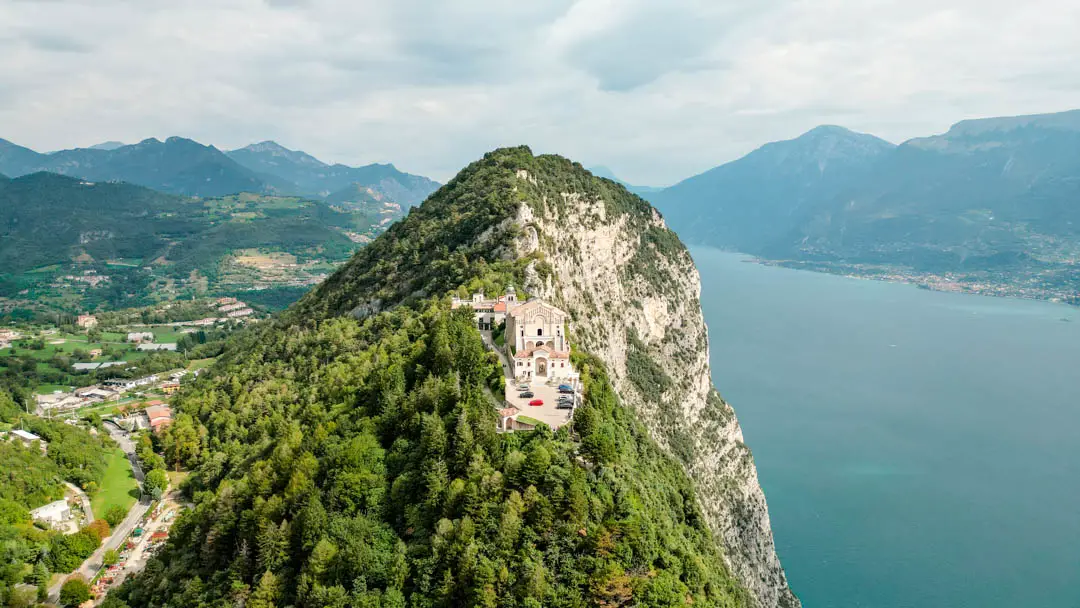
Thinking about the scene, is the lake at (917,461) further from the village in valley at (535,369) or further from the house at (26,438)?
the house at (26,438)

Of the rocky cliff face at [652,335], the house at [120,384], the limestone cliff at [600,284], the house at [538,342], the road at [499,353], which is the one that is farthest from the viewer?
the house at [120,384]

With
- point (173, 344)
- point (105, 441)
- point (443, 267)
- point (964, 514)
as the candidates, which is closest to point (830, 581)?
A: point (964, 514)

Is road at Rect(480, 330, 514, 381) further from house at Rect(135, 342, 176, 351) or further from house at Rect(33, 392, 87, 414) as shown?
house at Rect(135, 342, 176, 351)

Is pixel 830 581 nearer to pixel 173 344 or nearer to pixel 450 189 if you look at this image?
pixel 450 189

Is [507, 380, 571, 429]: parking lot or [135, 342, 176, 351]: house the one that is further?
[135, 342, 176, 351]: house

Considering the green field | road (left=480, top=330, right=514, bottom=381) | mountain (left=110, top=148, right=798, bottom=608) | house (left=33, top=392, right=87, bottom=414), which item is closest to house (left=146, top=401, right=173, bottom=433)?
mountain (left=110, top=148, right=798, bottom=608)

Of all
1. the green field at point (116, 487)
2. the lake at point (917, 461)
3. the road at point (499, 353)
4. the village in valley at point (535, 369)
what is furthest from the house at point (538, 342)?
the lake at point (917, 461)
